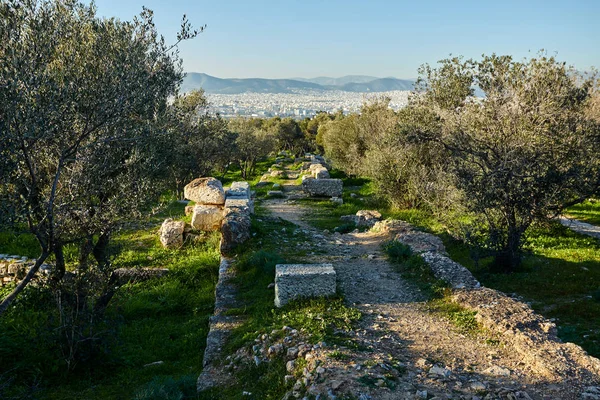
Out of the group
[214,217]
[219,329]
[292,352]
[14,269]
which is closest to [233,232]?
[214,217]

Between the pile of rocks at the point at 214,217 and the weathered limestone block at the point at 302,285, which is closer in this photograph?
the weathered limestone block at the point at 302,285

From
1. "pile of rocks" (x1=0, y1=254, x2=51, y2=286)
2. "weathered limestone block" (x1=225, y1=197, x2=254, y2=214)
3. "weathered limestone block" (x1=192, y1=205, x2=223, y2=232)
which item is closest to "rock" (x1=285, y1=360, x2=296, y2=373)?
"pile of rocks" (x1=0, y1=254, x2=51, y2=286)

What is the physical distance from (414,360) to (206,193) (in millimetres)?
11535

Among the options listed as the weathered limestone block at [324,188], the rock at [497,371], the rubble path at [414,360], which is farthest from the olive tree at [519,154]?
the weathered limestone block at [324,188]

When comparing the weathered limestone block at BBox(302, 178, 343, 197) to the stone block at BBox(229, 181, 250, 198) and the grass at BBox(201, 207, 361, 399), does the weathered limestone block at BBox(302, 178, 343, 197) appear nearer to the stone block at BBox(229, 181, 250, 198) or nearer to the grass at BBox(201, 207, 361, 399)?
the stone block at BBox(229, 181, 250, 198)

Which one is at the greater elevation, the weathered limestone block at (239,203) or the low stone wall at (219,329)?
the weathered limestone block at (239,203)

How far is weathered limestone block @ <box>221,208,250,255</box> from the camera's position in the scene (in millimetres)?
13441

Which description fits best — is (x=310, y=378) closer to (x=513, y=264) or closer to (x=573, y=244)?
(x=513, y=264)

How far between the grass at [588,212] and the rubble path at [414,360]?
1374cm

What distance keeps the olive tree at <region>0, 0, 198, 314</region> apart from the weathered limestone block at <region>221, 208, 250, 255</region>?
3.57 m

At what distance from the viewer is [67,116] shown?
6773 mm

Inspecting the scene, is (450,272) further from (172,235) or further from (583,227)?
(583,227)

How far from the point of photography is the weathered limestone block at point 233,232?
44.1 feet

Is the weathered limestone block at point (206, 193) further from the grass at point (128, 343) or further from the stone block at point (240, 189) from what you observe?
the grass at point (128, 343)
